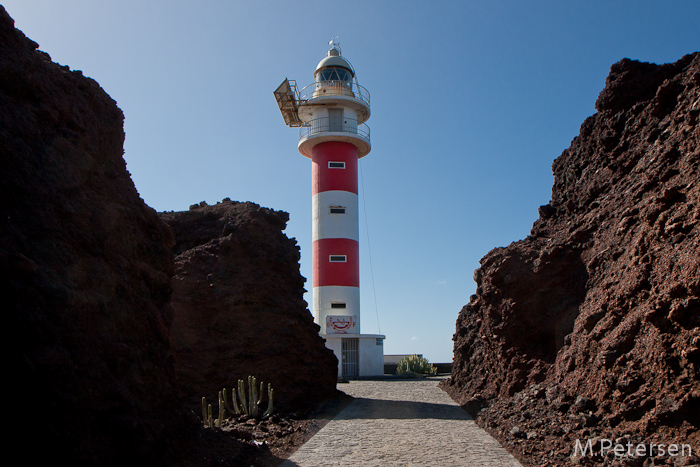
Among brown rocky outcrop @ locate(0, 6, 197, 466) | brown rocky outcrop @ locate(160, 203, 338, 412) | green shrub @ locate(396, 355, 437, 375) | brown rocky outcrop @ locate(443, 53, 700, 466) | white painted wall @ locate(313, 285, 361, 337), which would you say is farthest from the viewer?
green shrub @ locate(396, 355, 437, 375)

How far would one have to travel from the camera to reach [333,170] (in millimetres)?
28625

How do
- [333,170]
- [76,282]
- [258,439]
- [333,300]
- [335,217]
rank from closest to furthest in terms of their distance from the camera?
[76,282], [258,439], [333,300], [335,217], [333,170]

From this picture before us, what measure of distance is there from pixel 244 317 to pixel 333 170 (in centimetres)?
1589

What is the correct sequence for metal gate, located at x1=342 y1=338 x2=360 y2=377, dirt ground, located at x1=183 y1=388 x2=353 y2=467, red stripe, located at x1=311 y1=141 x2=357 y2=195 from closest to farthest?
dirt ground, located at x1=183 y1=388 x2=353 y2=467
metal gate, located at x1=342 y1=338 x2=360 y2=377
red stripe, located at x1=311 y1=141 x2=357 y2=195

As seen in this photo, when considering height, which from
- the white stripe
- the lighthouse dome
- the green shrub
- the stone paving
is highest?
the lighthouse dome

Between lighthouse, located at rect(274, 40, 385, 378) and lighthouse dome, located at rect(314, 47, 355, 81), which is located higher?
lighthouse dome, located at rect(314, 47, 355, 81)

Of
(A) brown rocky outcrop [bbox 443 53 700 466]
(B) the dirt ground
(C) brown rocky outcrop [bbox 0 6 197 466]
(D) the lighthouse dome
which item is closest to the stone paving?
(B) the dirt ground

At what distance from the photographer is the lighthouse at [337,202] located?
27.2 meters

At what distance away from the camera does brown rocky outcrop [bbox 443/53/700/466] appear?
668cm

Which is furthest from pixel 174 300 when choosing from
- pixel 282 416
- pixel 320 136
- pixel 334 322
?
pixel 320 136

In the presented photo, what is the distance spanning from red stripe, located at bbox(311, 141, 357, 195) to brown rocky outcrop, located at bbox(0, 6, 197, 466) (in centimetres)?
2105

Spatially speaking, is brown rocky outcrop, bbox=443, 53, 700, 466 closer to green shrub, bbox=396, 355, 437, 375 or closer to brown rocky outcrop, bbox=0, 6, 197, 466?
brown rocky outcrop, bbox=0, 6, 197, 466

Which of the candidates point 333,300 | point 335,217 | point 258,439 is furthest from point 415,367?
point 258,439

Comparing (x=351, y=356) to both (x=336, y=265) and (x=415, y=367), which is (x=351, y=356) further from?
(x=336, y=265)
